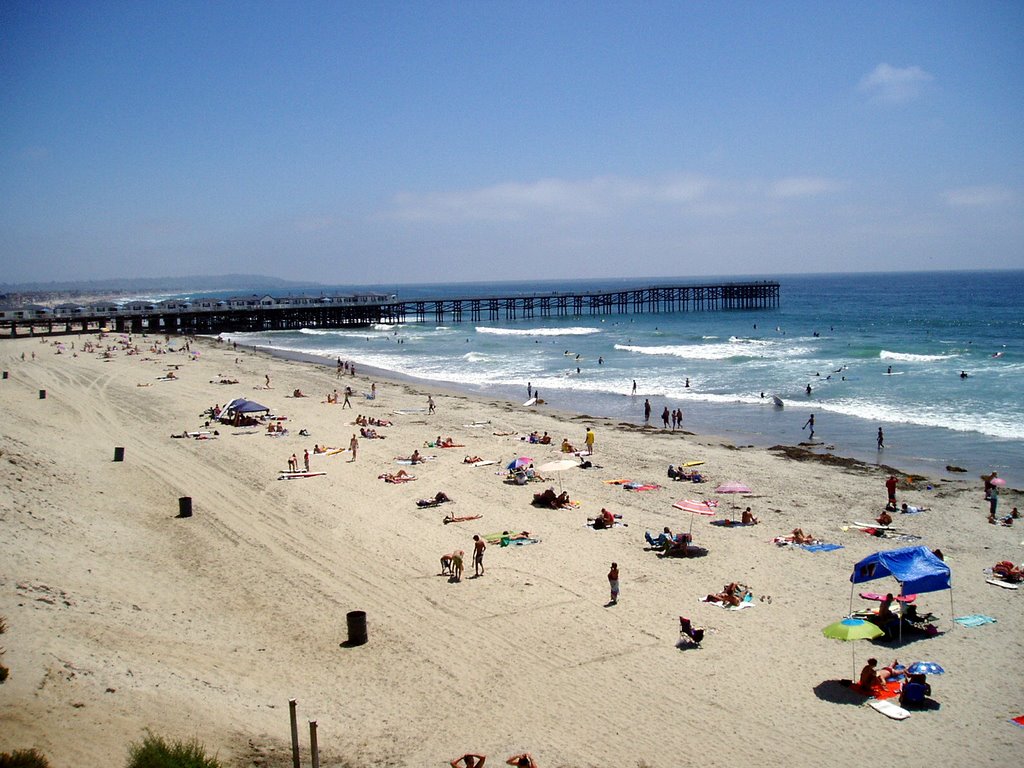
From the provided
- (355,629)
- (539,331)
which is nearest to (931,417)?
(355,629)

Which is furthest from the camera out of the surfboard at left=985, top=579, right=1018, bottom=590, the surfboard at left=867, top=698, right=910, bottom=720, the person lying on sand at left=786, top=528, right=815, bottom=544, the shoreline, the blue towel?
the shoreline

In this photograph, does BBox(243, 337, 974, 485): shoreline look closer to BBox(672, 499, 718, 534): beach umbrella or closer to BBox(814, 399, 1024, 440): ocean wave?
BBox(814, 399, 1024, 440): ocean wave

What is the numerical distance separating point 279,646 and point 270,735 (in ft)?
7.34

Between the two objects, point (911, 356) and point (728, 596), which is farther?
point (911, 356)

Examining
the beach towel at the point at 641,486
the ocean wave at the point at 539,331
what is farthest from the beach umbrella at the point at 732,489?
the ocean wave at the point at 539,331

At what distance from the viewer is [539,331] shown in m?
69.1

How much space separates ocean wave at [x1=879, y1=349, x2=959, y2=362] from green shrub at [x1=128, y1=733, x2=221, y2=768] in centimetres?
4271

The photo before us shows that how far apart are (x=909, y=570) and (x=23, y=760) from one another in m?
10.2

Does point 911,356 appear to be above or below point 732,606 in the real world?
above

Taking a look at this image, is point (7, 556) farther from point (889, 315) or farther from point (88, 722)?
point (889, 315)

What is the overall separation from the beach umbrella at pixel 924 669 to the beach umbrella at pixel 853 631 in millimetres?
549

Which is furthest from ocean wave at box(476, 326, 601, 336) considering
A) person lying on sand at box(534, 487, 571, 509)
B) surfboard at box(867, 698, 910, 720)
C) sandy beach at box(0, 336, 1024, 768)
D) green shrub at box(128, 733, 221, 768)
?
green shrub at box(128, 733, 221, 768)

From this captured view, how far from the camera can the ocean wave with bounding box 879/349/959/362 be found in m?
40.7

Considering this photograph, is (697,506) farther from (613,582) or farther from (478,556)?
(478,556)
